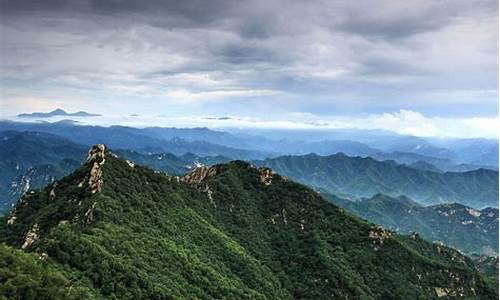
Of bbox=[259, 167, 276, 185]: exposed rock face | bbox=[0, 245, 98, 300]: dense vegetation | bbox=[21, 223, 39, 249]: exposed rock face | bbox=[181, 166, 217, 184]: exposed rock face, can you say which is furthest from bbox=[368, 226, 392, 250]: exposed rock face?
bbox=[0, 245, 98, 300]: dense vegetation

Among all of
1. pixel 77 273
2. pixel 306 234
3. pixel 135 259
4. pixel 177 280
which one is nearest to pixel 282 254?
pixel 306 234

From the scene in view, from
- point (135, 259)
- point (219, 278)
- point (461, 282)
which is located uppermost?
point (135, 259)

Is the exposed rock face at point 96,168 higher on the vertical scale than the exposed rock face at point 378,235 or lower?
higher

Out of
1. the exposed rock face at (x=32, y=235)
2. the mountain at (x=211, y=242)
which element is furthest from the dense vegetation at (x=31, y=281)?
the exposed rock face at (x=32, y=235)

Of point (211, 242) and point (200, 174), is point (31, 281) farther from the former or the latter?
point (200, 174)

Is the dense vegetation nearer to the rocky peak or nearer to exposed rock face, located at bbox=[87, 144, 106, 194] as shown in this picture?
exposed rock face, located at bbox=[87, 144, 106, 194]

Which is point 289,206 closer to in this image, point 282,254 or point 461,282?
point 282,254

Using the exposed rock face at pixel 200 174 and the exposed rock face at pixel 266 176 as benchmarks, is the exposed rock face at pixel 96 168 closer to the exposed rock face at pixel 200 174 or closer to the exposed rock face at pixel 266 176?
the exposed rock face at pixel 200 174

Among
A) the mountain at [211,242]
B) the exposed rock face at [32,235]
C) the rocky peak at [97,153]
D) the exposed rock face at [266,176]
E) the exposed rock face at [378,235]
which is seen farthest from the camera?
the exposed rock face at [266,176]
